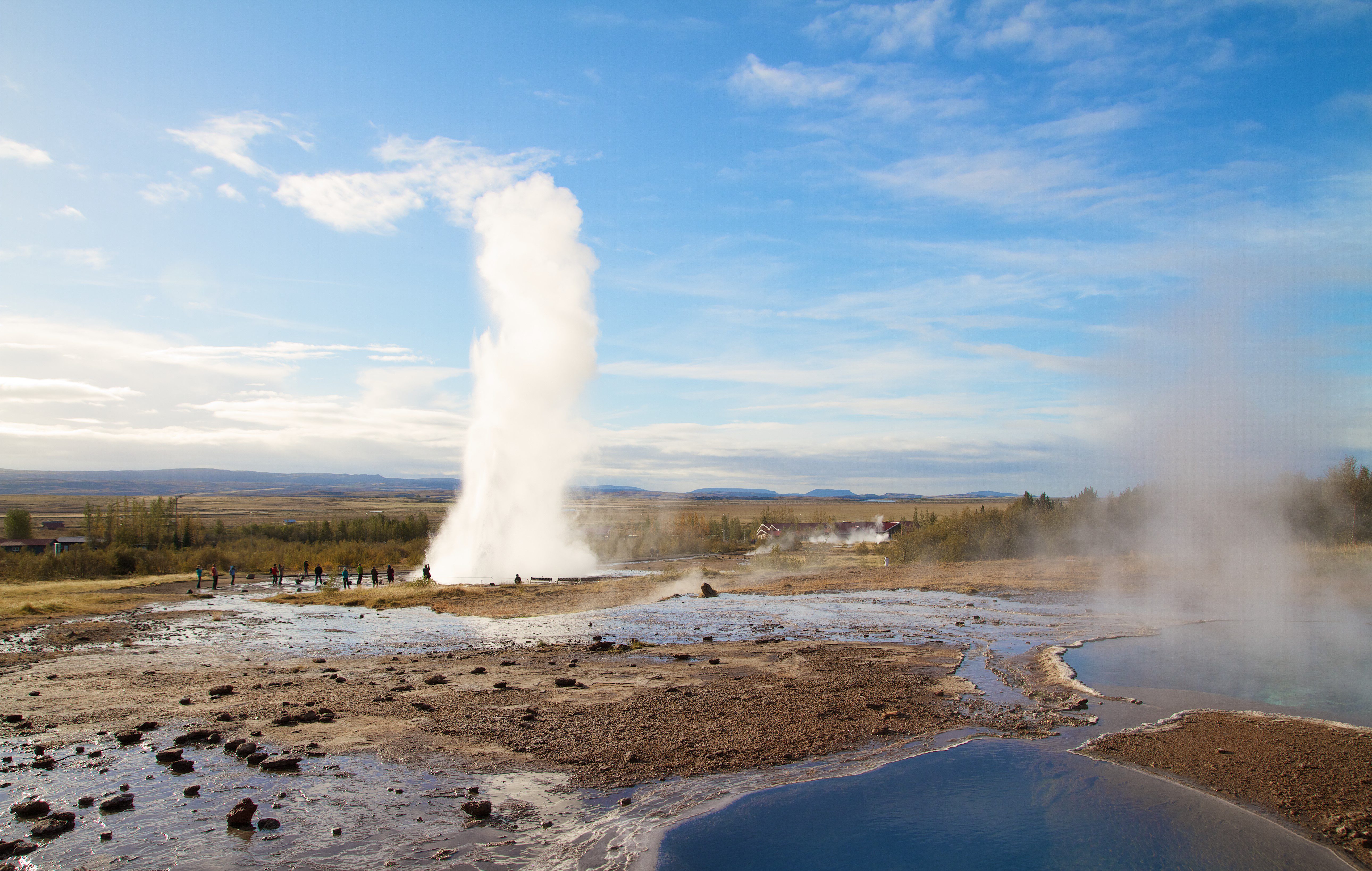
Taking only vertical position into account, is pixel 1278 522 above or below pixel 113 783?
above

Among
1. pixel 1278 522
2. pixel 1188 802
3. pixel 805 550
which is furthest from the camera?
pixel 805 550

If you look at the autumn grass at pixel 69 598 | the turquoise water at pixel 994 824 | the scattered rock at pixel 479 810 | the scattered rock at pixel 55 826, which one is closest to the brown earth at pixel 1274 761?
the turquoise water at pixel 994 824

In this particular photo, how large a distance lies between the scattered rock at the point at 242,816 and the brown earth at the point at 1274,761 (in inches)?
428

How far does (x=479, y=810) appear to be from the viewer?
838 cm

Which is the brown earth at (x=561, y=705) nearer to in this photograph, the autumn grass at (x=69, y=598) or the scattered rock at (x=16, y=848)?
the scattered rock at (x=16, y=848)

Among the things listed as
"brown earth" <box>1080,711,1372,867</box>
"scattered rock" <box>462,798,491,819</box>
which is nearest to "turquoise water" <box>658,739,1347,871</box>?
"brown earth" <box>1080,711,1372,867</box>

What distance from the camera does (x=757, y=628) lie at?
24.6 meters

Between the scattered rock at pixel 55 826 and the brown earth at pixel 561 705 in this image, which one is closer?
the scattered rock at pixel 55 826

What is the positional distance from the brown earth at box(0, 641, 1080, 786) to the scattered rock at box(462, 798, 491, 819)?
1458mm

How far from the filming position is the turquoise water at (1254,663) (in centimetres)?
1394

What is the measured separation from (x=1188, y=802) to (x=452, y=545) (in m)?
48.1

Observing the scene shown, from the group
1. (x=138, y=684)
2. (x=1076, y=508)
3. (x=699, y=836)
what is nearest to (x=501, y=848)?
(x=699, y=836)

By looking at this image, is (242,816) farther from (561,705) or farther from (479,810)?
(561,705)

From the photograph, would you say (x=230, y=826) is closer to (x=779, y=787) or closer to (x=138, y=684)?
(x=779, y=787)
